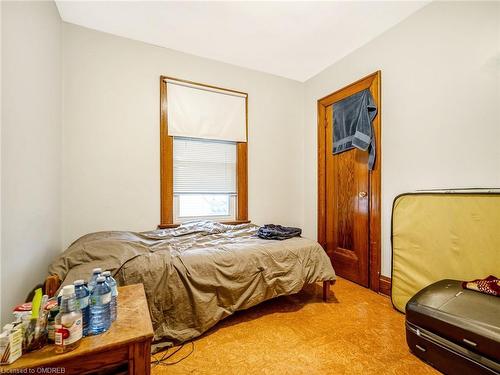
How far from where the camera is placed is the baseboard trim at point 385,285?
2362 millimetres

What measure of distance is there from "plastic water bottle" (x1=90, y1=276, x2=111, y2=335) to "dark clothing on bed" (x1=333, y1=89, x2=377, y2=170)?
100 inches

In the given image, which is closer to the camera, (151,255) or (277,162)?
(151,255)

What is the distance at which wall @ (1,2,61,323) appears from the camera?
3.94 feet

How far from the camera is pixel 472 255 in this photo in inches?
66.7

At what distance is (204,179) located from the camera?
298cm

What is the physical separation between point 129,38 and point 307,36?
77.6 inches

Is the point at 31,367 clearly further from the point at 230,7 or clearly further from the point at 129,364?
the point at 230,7

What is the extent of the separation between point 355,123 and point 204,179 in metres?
1.95

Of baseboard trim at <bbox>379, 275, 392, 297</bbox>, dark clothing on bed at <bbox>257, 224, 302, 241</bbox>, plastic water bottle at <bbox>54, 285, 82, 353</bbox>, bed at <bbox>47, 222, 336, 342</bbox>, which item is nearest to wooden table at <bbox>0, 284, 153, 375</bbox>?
plastic water bottle at <bbox>54, 285, 82, 353</bbox>

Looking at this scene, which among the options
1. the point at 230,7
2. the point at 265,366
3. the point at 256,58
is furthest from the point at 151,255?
the point at 256,58

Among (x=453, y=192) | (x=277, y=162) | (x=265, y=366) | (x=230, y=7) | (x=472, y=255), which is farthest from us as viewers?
(x=277, y=162)

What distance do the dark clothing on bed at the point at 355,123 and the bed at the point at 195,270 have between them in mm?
1261

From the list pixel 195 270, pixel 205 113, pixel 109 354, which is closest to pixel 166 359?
pixel 195 270

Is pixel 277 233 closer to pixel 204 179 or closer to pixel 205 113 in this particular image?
pixel 204 179
